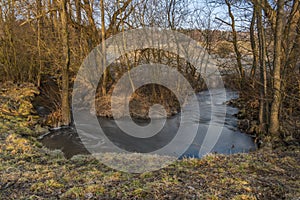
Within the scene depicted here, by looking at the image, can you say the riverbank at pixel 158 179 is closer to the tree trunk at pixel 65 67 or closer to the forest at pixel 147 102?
the forest at pixel 147 102

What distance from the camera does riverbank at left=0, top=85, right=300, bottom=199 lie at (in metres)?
3.18

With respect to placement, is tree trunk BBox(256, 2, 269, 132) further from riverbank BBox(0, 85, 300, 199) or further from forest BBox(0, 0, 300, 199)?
riverbank BBox(0, 85, 300, 199)

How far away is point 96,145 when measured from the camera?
7359 millimetres

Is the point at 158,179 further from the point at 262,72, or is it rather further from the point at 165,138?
the point at 262,72

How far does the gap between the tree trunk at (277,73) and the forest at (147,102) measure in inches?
1.0

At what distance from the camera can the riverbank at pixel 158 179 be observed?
318 centimetres

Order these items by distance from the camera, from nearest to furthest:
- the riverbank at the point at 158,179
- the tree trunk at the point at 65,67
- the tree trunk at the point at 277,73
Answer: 1. the riverbank at the point at 158,179
2. the tree trunk at the point at 277,73
3. the tree trunk at the point at 65,67

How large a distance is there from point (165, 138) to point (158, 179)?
4686mm

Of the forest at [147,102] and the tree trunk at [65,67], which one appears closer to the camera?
the forest at [147,102]

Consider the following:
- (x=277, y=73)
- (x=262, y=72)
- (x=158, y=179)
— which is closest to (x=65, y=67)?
(x=158, y=179)

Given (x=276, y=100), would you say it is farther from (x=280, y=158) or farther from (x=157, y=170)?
(x=157, y=170)

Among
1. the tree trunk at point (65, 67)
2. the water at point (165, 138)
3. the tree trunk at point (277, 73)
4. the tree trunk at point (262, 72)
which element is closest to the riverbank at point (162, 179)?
the water at point (165, 138)

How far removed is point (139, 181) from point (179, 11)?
11.0 m

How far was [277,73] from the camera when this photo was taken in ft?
21.6
